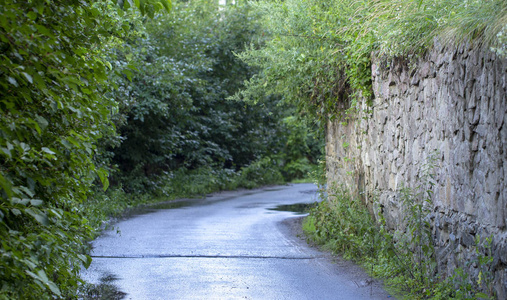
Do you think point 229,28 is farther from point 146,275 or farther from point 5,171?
point 5,171

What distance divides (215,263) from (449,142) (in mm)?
3919

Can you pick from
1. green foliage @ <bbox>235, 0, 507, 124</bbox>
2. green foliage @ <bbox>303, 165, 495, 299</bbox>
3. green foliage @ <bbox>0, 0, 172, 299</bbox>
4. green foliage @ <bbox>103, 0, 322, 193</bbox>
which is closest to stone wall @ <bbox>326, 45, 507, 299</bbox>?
green foliage @ <bbox>303, 165, 495, 299</bbox>

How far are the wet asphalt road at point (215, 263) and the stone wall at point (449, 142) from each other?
1230mm

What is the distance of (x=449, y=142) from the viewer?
5664 millimetres

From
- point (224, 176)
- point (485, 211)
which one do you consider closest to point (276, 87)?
point (485, 211)

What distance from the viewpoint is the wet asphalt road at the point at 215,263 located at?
6.35 metres

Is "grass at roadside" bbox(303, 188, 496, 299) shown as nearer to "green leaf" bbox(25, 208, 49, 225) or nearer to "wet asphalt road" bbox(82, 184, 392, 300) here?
"wet asphalt road" bbox(82, 184, 392, 300)

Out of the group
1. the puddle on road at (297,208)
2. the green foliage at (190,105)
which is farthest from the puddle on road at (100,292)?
the puddle on road at (297,208)

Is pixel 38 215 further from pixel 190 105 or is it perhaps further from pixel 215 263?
pixel 190 105

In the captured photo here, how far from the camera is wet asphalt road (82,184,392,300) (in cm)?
635

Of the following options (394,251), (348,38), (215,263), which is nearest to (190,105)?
(348,38)

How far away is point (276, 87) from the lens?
1214 centimetres

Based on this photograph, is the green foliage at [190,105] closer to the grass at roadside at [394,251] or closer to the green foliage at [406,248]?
the grass at roadside at [394,251]

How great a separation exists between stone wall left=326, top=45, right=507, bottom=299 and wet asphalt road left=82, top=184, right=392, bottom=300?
1.23m
